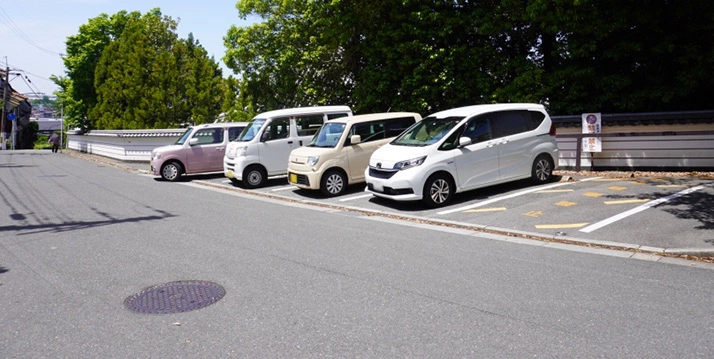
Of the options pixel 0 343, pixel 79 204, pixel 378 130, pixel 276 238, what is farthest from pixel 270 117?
pixel 0 343

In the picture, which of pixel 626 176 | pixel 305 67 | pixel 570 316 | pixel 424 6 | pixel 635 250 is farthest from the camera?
pixel 305 67

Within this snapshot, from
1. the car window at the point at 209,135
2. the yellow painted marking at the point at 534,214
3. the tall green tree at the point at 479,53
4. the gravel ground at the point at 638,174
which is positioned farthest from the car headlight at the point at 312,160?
the tall green tree at the point at 479,53

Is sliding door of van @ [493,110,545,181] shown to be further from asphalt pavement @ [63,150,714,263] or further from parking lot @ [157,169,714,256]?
asphalt pavement @ [63,150,714,263]

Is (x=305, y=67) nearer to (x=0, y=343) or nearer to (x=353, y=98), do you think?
(x=353, y=98)

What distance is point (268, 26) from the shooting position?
84.5 feet

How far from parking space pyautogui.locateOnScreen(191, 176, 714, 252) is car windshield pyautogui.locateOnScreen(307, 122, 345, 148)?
1.27 m

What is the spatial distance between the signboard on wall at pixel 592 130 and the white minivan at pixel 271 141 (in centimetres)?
643

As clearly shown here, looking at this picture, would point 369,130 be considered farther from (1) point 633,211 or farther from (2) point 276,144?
(1) point 633,211

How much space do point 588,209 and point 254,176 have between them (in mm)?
8873

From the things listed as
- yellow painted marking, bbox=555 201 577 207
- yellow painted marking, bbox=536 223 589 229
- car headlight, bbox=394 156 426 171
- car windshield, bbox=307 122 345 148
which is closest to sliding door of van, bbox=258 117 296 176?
car windshield, bbox=307 122 345 148

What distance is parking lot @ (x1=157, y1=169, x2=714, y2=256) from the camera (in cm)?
752

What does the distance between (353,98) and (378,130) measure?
31.5 ft

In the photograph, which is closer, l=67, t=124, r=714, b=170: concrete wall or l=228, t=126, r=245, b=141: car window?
l=67, t=124, r=714, b=170: concrete wall

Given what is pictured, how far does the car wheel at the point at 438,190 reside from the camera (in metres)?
10.4
